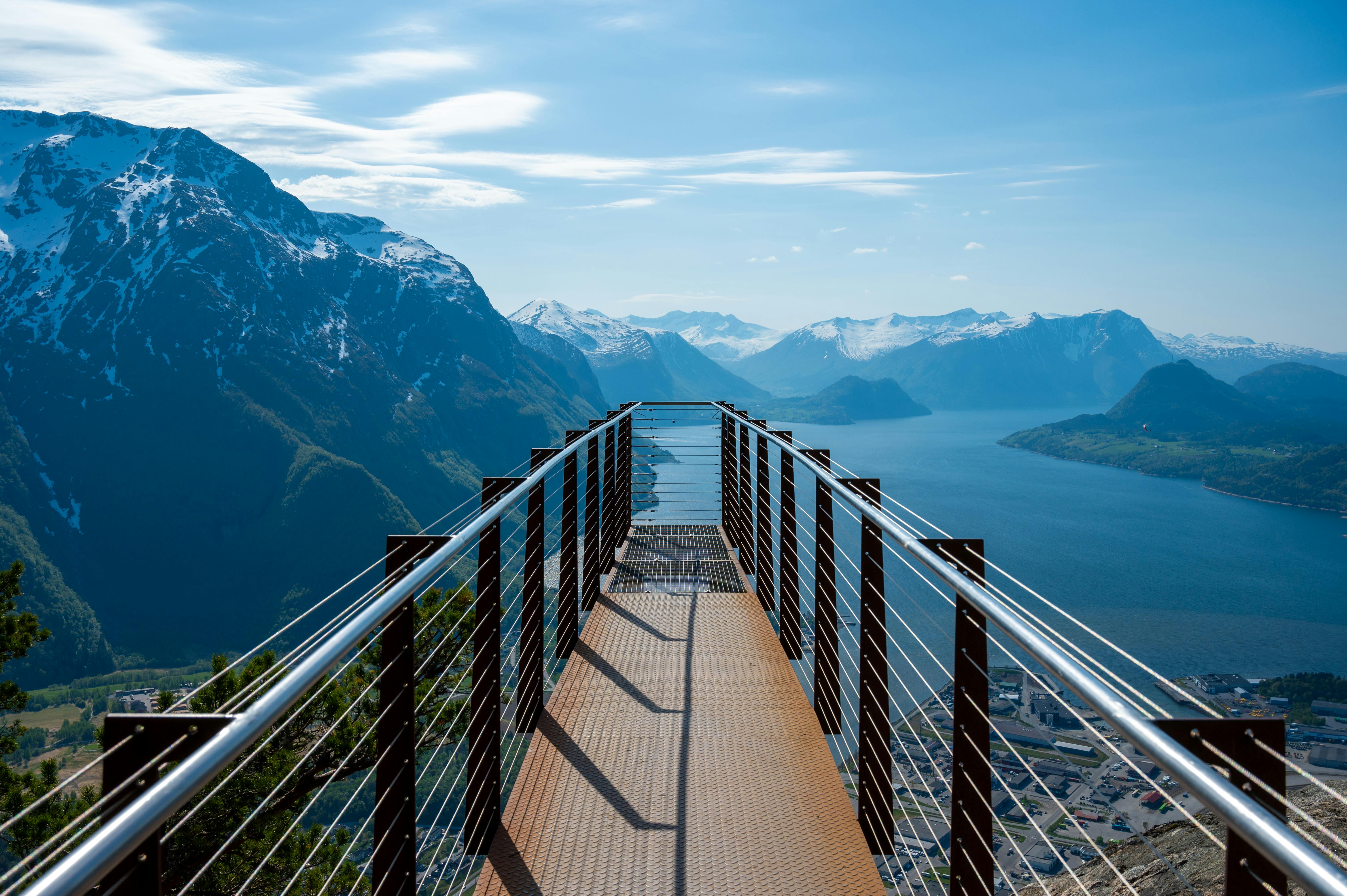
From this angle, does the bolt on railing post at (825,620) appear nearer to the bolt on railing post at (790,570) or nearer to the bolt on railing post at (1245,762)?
the bolt on railing post at (790,570)

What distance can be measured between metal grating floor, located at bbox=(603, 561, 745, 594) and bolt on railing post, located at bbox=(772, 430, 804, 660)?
0.90 meters

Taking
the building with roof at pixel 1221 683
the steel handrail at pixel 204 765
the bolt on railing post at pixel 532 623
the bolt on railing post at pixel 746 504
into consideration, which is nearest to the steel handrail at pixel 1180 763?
the steel handrail at pixel 204 765

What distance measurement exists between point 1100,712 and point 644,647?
2925 millimetres

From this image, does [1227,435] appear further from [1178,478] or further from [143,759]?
[143,759]

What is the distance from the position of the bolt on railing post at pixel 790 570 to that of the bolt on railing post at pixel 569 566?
98cm

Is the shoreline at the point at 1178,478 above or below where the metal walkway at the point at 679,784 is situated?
below

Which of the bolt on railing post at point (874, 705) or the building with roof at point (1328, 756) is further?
the building with roof at point (1328, 756)

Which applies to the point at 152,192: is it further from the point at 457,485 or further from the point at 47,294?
the point at 457,485

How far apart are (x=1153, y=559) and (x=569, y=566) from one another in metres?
59.2

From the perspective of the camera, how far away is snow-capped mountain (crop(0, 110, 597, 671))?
96.6m

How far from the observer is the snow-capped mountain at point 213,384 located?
3802 inches

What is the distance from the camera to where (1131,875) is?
7.88 feet

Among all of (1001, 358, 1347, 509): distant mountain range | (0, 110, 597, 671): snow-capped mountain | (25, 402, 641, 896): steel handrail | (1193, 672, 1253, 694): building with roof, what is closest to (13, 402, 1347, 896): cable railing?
(25, 402, 641, 896): steel handrail

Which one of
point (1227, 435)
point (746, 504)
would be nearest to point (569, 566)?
point (746, 504)
